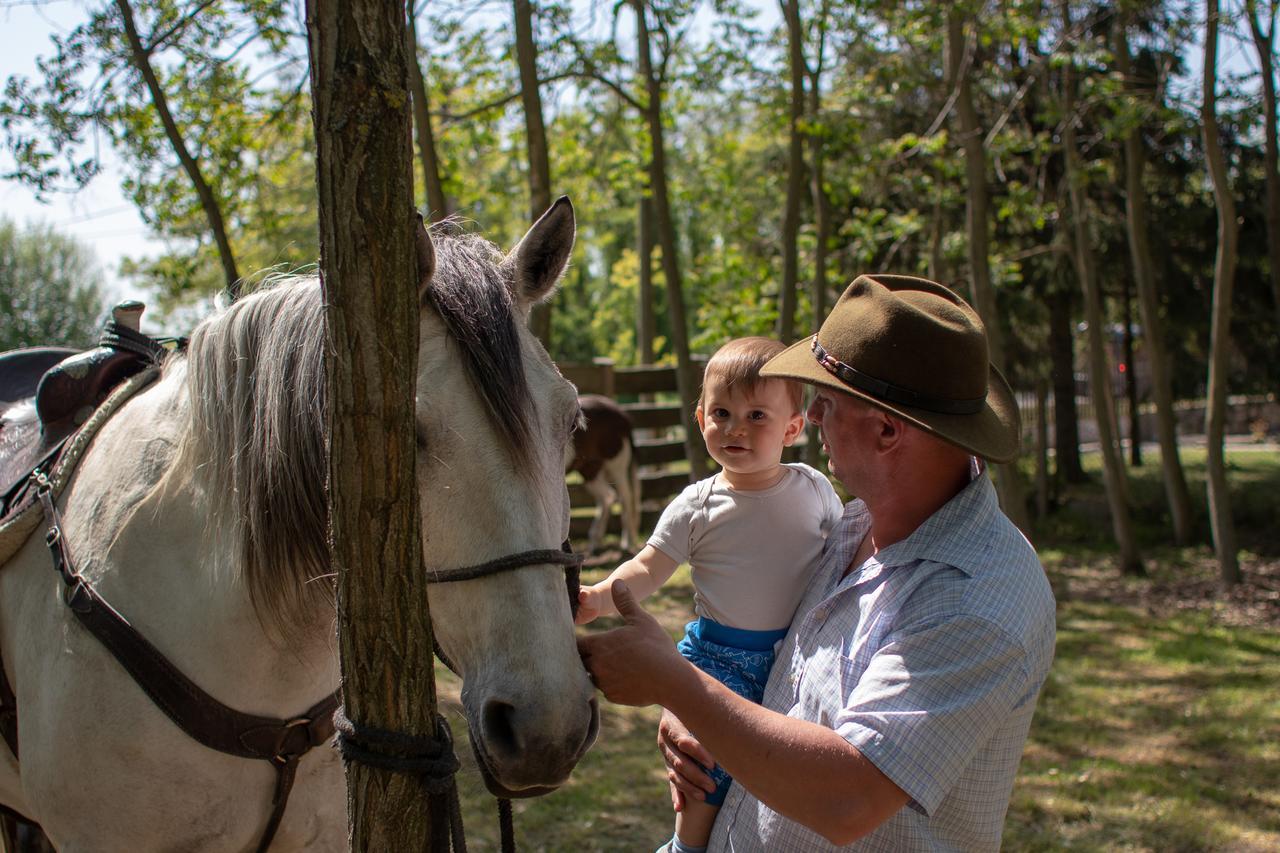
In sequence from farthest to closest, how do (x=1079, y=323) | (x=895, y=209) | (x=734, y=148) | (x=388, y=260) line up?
(x=1079, y=323) → (x=895, y=209) → (x=734, y=148) → (x=388, y=260)

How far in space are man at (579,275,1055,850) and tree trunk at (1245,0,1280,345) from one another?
292 inches

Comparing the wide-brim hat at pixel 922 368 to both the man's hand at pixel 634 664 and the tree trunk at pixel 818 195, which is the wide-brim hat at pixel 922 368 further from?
the tree trunk at pixel 818 195

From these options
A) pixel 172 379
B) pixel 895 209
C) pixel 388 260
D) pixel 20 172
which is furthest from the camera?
pixel 895 209

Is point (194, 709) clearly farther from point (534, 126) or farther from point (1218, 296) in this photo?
point (1218, 296)

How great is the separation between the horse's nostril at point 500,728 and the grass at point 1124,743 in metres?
0.40

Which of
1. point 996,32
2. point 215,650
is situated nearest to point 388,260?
point 215,650

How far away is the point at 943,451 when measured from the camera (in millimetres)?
1644

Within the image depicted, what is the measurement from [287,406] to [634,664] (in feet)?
2.71

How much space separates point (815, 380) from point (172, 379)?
1567 mm

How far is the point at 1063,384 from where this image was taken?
14234mm

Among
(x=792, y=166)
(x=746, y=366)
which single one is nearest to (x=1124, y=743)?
(x=746, y=366)

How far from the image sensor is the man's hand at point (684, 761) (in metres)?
1.84

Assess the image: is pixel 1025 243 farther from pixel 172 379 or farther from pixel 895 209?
pixel 172 379

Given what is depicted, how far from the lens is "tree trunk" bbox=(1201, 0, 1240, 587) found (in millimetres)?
7547
